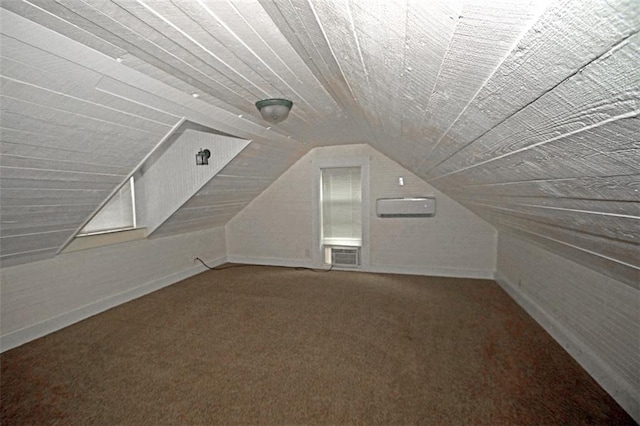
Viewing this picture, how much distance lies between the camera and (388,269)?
4.58m

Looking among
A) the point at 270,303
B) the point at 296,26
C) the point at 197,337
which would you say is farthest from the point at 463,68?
the point at 270,303

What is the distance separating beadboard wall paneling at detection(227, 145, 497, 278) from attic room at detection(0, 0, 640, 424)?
0.14ft

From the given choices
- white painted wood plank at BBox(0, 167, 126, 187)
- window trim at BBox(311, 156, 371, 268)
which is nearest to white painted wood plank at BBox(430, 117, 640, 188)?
white painted wood plank at BBox(0, 167, 126, 187)

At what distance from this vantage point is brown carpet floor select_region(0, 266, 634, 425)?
68.2 inches

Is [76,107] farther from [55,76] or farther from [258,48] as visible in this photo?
[258,48]

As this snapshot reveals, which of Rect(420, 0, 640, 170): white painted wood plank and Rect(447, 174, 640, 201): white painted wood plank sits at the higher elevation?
Rect(420, 0, 640, 170): white painted wood plank

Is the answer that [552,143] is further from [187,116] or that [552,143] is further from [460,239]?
[460,239]

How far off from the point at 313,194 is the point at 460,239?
2.24m

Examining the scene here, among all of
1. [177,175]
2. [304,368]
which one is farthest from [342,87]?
[177,175]

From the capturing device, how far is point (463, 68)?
2.27 feet

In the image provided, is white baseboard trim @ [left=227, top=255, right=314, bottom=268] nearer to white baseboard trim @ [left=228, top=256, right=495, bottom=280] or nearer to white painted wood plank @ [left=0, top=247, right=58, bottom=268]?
white baseboard trim @ [left=228, top=256, right=495, bottom=280]

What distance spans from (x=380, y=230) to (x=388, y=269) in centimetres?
60

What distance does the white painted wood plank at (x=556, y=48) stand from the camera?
354 mm

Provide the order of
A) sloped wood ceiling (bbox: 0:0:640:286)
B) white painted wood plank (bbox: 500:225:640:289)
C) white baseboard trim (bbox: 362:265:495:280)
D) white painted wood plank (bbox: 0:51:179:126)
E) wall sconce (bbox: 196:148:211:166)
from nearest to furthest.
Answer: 1. sloped wood ceiling (bbox: 0:0:640:286)
2. white painted wood plank (bbox: 0:51:179:126)
3. white painted wood plank (bbox: 500:225:640:289)
4. wall sconce (bbox: 196:148:211:166)
5. white baseboard trim (bbox: 362:265:495:280)
